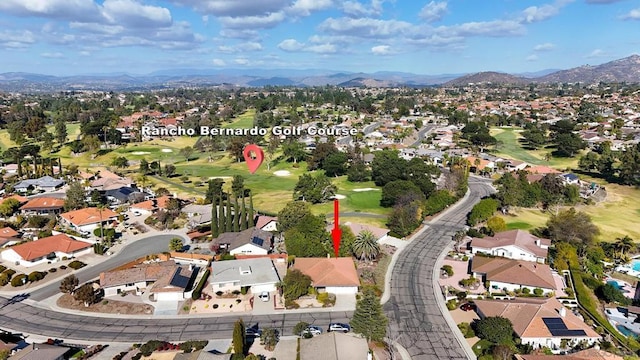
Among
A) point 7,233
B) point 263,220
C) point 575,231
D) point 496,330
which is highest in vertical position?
point 575,231

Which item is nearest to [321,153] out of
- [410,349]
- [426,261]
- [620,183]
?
[426,261]

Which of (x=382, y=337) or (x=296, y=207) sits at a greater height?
(x=296, y=207)

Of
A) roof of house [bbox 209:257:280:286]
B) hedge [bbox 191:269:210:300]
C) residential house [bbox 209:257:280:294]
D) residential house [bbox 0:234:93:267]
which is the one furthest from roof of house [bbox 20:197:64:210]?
hedge [bbox 191:269:210:300]

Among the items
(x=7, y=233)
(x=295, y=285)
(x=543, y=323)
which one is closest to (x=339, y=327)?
(x=295, y=285)

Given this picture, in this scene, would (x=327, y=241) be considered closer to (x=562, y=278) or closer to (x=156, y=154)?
(x=562, y=278)

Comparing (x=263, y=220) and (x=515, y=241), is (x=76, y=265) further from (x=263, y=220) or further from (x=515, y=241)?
(x=515, y=241)
